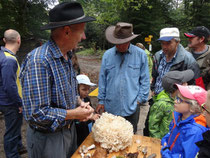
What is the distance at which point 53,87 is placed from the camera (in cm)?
159

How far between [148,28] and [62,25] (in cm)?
1531

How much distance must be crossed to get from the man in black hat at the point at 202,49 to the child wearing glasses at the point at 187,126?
1.58 metres

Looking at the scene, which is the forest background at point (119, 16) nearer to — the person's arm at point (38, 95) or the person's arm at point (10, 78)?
the person's arm at point (10, 78)

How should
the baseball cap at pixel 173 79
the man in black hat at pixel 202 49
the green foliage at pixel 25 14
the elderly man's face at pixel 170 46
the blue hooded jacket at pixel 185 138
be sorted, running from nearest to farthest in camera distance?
1. the blue hooded jacket at pixel 185 138
2. the baseball cap at pixel 173 79
3. the elderly man's face at pixel 170 46
4. the man in black hat at pixel 202 49
5. the green foliage at pixel 25 14

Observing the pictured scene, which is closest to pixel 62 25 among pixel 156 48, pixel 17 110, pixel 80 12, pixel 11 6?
pixel 80 12

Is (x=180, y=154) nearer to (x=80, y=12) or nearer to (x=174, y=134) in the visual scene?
(x=174, y=134)

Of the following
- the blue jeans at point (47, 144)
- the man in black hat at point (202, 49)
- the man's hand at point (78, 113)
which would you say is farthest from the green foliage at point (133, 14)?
the man's hand at point (78, 113)

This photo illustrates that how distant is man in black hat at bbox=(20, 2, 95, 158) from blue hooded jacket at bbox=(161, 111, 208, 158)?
997mm

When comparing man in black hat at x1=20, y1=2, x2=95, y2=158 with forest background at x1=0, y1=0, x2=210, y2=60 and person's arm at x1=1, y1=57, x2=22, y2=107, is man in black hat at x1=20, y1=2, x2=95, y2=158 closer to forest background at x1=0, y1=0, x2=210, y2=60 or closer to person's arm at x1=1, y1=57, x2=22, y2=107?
person's arm at x1=1, y1=57, x2=22, y2=107

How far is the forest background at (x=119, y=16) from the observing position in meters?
8.62

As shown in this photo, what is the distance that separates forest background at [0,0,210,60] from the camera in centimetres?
862

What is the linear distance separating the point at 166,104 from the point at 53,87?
63.5 inches

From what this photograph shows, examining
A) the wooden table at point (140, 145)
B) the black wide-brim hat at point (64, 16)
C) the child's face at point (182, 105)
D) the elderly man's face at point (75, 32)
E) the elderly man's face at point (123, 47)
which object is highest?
the black wide-brim hat at point (64, 16)

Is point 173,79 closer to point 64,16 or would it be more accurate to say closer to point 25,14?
point 64,16
